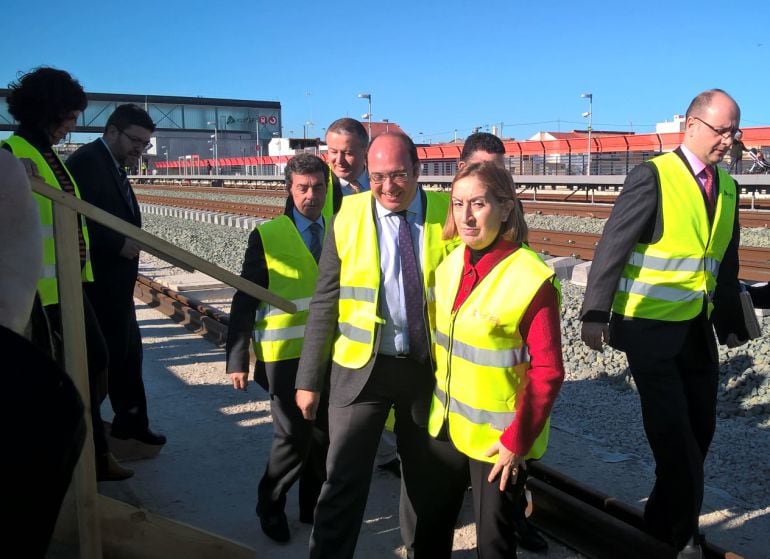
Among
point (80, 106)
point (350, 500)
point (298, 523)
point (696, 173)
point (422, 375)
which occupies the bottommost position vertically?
point (298, 523)

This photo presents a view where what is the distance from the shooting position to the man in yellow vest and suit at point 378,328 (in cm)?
304

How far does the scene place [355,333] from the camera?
3.09 m

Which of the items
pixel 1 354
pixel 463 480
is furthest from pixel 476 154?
pixel 1 354

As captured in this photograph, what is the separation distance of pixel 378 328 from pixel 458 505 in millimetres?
809

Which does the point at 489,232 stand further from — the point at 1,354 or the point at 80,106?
the point at 80,106

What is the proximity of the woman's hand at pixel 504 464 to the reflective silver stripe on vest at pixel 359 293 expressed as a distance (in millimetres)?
779

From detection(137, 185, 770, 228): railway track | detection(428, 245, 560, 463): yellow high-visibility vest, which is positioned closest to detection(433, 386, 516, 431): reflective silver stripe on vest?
detection(428, 245, 560, 463): yellow high-visibility vest

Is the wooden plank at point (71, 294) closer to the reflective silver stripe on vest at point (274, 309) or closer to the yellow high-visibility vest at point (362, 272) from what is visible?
the yellow high-visibility vest at point (362, 272)

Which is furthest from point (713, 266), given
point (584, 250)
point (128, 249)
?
point (584, 250)

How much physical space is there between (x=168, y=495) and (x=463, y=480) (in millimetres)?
2063

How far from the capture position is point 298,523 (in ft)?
13.0

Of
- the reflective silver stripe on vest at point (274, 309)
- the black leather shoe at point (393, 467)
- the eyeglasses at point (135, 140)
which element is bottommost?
the black leather shoe at point (393, 467)

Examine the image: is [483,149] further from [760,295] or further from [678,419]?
[678,419]

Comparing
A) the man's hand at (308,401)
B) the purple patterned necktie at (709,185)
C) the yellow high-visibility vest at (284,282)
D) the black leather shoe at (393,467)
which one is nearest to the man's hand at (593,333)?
the purple patterned necktie at (709,185)
